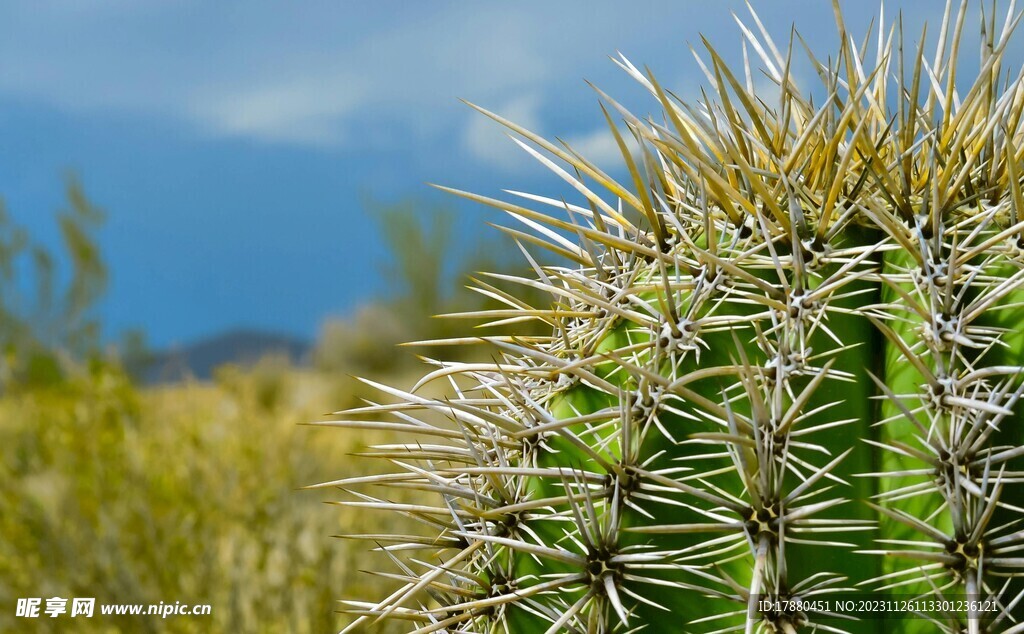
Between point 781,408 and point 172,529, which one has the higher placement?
point 172,529

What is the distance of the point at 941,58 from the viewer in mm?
1250

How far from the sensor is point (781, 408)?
0.94 meters

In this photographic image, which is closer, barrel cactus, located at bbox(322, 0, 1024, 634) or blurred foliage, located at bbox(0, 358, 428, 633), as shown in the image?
barrel cactus, located at bbox(322, 0, 1024, 634)

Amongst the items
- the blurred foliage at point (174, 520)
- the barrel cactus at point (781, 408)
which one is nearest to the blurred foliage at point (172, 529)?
the blurred foliage at point (174, 520)

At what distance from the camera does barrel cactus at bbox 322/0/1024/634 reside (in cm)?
94

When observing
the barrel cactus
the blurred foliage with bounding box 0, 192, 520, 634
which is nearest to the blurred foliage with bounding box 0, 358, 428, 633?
the blurred foliage with bounding box 0, 192, 520, 634

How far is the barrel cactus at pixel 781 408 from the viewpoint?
0.94 m

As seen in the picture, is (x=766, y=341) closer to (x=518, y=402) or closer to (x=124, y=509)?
(x=518, y=402)

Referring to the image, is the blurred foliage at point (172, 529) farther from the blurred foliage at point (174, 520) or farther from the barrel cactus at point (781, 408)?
the barrel cactus at point (781, 408)

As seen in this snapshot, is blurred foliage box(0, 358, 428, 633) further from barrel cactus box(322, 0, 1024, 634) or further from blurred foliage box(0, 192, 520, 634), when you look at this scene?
barrel cactus box(322, 0, 1024, 634)

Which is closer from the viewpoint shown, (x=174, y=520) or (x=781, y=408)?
(x=781, y=408)

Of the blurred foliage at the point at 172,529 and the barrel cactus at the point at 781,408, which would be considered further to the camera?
the blurred foliage at the point at 172,529

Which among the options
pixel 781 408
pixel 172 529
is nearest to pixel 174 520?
pixel 172 529

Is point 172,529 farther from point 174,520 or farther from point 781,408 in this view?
point 781,408
